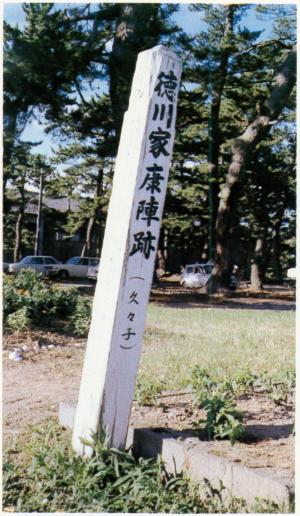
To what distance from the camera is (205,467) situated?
10.0 feet

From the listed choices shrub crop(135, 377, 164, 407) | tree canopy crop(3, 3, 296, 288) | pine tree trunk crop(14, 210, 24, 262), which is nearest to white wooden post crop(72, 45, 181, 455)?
shrub crop(135, 377, 164, 407)

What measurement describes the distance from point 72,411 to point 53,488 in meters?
1.01

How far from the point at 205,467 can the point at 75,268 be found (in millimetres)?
28505

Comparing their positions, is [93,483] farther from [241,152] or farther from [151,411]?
[241,152]

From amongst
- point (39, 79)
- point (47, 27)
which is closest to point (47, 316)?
point (39, 79)

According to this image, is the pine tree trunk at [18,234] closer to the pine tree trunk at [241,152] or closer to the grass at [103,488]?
the pine tree trunk at [241,152]

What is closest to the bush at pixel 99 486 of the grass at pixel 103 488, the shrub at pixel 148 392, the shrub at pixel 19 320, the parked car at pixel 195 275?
the grass at pixel 103 488

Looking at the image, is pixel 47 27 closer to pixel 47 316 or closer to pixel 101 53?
pixel 101 53

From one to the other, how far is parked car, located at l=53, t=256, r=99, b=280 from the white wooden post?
27417 millimetres

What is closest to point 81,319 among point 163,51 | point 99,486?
point 99,486

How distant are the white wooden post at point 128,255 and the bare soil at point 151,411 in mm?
582

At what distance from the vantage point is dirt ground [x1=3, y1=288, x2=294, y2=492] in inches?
129

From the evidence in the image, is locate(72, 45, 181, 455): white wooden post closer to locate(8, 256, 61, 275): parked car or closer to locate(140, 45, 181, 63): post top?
locate(140, 45, 181, 63): post top

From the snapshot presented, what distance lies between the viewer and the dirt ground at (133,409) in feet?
10.8
